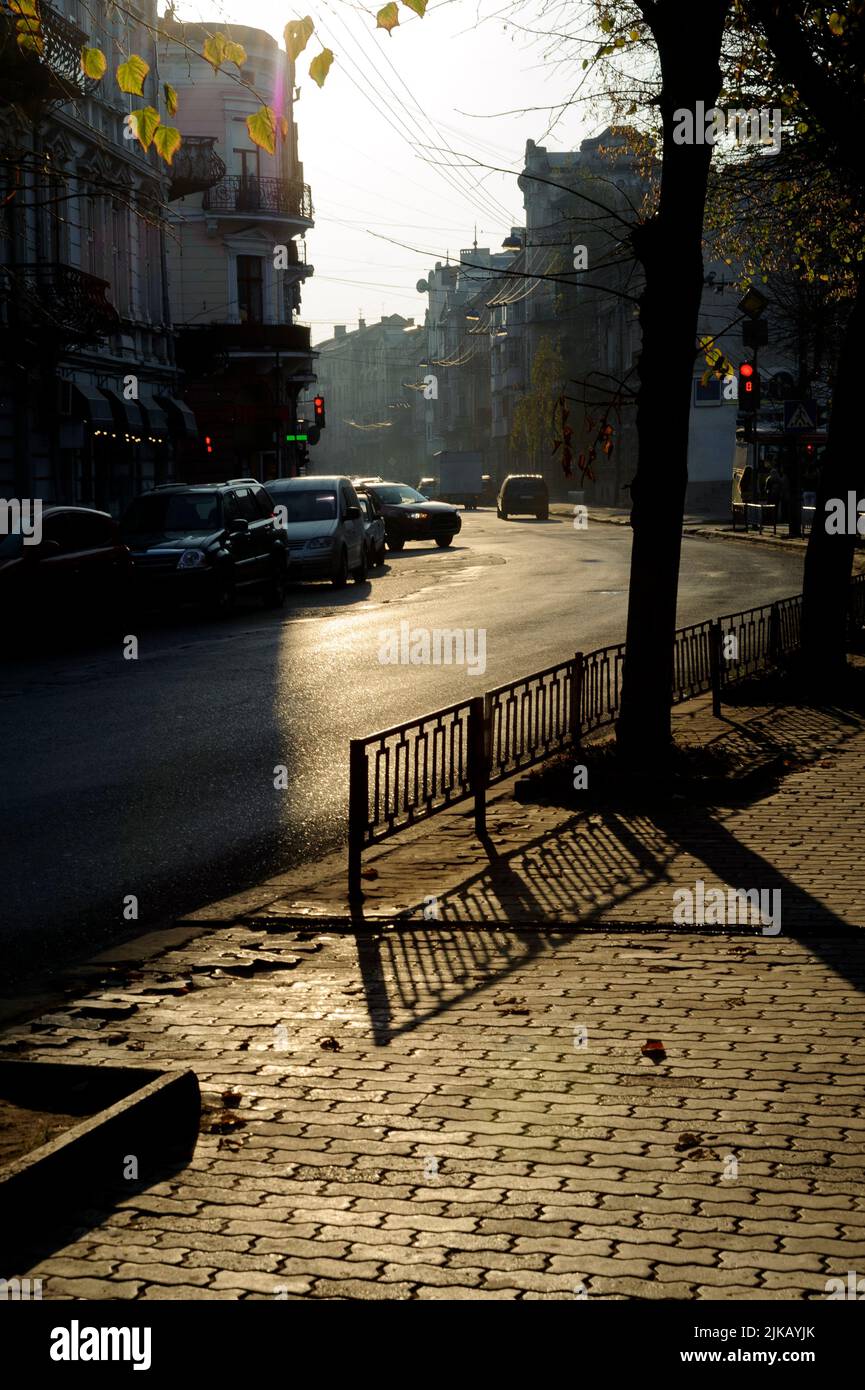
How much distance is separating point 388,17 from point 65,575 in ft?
51.8

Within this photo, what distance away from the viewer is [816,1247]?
4363 mm

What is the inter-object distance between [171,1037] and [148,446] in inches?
1511

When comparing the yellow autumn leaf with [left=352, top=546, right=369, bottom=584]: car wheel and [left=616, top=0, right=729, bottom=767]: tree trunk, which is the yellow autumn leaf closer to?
[left=616, top=0, right=729, bottom=767]: tree trunk

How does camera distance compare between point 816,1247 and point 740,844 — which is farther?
point 740,844

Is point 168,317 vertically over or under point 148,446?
over

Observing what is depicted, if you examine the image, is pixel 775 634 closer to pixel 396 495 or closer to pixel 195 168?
pixel 396 495

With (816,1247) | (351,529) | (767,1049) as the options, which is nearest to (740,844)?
(767,1049)

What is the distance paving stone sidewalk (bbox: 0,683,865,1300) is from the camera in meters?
4.31

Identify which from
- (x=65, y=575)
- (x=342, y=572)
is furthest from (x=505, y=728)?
(x=342, y=572)

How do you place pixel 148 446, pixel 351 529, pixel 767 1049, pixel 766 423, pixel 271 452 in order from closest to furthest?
pixel 767 1049 → pixel 351 529 → pixel 148 446 → pixel 766 423 → pixel 271 452

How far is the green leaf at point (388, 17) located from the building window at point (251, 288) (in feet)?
180

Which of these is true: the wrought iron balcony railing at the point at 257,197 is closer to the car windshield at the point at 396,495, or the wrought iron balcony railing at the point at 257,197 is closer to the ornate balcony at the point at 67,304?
the car windshield at the point at 396,495

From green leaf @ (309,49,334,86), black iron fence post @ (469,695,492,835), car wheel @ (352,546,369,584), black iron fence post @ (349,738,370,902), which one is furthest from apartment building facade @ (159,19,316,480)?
green leaf @ (309,49,334,86)
